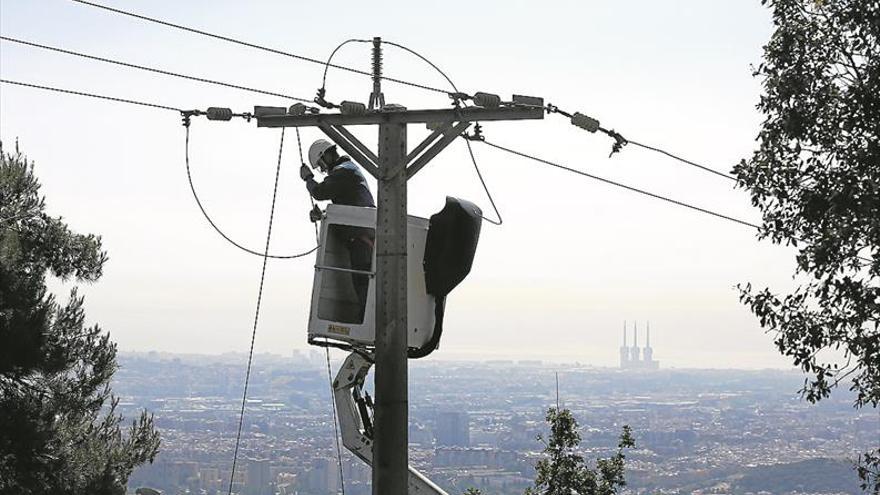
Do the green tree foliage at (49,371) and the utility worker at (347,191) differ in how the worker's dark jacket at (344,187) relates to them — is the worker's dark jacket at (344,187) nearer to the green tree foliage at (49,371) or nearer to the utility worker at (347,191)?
the utility worker at (347,191)

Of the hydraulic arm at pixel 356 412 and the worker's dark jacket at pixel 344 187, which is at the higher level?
the worker's dark jacket at pixel 344 187

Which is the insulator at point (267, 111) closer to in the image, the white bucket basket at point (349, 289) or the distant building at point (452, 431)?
the white bucket basket at point (349, 289)

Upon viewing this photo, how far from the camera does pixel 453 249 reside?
40.7ft

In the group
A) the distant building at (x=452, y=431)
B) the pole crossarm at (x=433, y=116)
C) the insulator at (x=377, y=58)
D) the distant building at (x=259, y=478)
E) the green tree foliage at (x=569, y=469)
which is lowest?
the distant building at (x=259, y=478)

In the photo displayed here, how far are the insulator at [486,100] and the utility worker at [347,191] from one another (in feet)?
4.60

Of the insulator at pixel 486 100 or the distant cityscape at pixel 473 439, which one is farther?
the distant cityscape at pixel 473 439

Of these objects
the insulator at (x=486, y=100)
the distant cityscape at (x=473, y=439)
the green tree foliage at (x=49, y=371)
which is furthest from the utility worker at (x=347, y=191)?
the distant cityscape at (x=473, y=439)

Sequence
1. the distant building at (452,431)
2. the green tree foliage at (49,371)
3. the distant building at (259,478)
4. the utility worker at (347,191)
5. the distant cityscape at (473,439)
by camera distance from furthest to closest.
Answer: the distant building at (452,431) < the distant cityscape at (473,439) < the distant building at (259,478) < the green tree foliage at (49,371) < the utility worker at (347,191)

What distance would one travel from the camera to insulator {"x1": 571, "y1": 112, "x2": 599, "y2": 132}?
13.0 meters

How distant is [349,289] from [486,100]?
212 centimetres

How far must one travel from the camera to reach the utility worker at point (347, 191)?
496 inches

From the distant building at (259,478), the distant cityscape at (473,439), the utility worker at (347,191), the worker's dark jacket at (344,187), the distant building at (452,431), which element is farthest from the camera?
the distant building at (452,431)

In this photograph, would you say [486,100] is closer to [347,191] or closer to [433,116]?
[433,116]

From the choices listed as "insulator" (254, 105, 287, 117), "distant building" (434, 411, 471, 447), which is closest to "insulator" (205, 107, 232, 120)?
"insulator" (254, 105, 287, 117)
